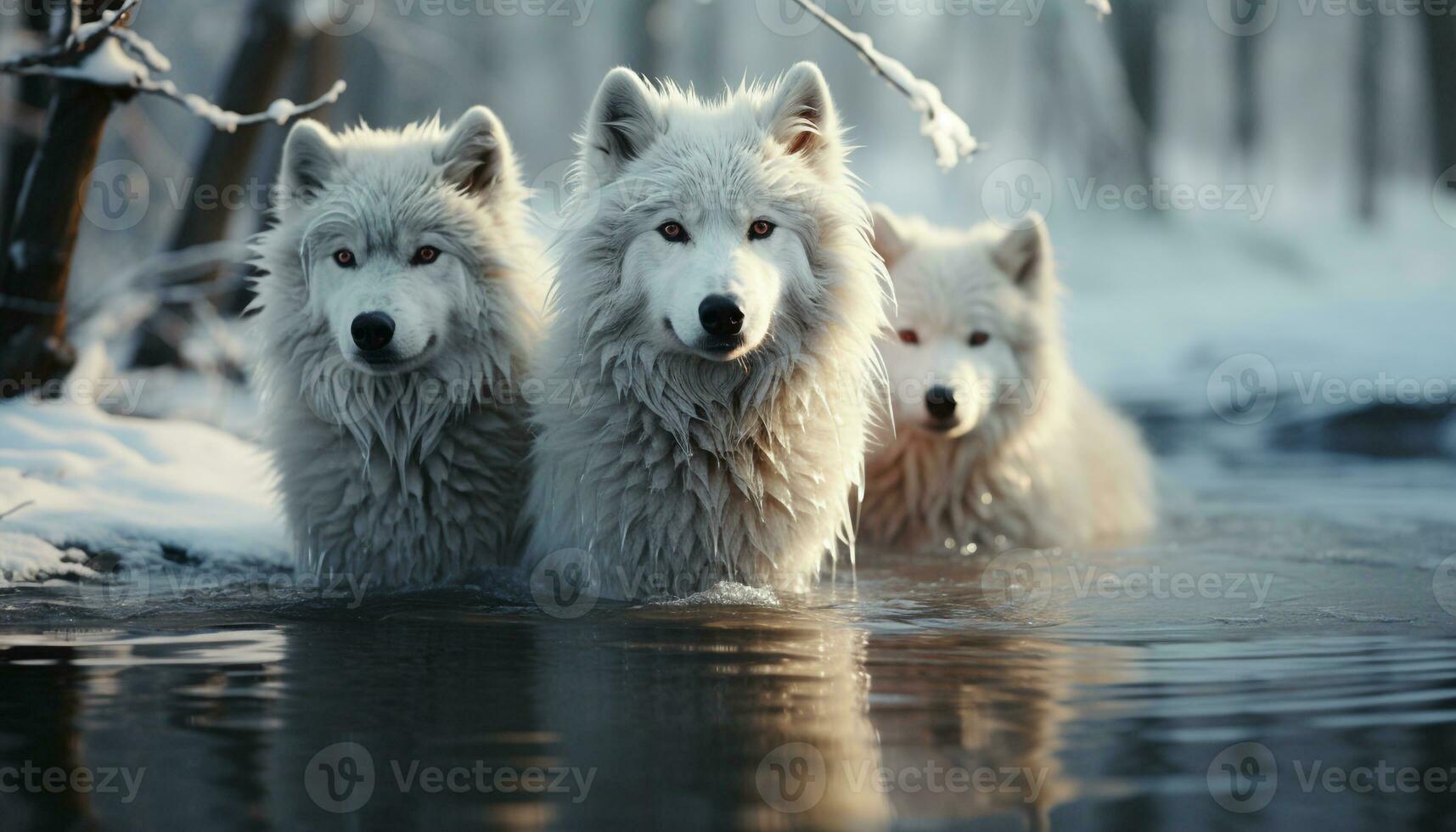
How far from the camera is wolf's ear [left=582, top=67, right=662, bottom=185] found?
452cm

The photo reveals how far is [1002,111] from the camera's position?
3322cm

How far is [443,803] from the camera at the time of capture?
7.81ft

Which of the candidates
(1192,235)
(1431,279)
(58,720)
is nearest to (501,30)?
(1192,235)

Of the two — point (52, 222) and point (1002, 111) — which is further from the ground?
A: point (1002, 111)

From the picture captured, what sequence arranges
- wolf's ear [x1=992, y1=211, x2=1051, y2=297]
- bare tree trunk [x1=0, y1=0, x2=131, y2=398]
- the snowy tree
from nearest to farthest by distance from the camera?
the snowy tree < bare tree trunk [x1=0, y1=0, x2=131, y2=398] < wolf's ear [x1=992, y1=211, x2=1051, y2=297]

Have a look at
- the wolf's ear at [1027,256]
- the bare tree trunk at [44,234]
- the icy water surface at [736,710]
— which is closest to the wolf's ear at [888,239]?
the wolf's ear at [1027,256]

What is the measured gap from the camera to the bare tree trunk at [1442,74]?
1905cm

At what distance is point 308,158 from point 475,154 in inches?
24.3

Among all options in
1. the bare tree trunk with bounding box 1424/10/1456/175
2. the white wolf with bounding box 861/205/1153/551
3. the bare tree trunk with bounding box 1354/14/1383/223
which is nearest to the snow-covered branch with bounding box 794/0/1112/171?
the white wolf with bounding box 861/205/1153/551

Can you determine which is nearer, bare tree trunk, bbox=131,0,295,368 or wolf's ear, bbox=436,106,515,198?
wolf's ear, bbox=436,106,515,198

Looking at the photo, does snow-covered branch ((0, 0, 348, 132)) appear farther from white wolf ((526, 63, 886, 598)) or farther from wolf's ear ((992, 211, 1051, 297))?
wolf's ear ((992, 211, 1051, 297))

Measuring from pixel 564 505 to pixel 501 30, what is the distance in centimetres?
2885

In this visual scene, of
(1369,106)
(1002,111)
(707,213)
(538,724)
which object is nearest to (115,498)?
(707,213)

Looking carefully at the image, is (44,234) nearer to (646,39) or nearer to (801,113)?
(801,113)
